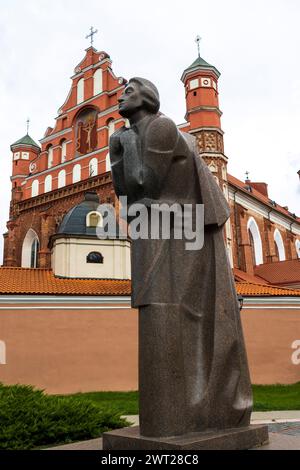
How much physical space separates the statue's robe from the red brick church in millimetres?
13444

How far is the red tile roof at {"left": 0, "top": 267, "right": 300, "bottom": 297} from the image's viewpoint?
16.6 m

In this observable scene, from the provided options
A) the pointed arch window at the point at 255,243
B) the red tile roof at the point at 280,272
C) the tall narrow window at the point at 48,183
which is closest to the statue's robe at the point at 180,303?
the tall narrow window at the point at 48,183

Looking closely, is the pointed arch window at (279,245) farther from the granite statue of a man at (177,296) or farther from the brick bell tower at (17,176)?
the granite statue of a man at (177,296)

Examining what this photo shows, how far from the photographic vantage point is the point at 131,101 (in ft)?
11.9

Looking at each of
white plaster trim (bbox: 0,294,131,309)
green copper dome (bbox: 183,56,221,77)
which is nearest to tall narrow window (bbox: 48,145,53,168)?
green copper dome (bbox: 183,56,221,77)

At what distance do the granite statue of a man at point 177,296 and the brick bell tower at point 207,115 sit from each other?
73.9 feet

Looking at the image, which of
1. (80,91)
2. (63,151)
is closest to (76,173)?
(63,151)

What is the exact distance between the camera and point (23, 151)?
108 ft

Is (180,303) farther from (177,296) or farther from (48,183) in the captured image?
(48,183)

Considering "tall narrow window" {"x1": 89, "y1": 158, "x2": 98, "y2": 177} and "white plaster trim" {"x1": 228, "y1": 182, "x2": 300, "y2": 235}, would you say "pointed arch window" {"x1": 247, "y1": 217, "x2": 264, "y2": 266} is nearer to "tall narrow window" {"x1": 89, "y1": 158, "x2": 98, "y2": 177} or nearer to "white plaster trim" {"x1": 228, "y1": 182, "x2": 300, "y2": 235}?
"white plaster trim" {"x1": 228, "y1": 182, "x2": 300, "y2": 235}

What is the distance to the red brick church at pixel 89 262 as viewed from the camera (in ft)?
52.6
